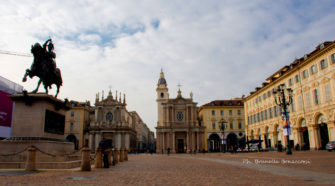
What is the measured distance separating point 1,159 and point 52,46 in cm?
694

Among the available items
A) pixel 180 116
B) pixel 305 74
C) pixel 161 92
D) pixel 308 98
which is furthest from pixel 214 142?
pixel 305 74

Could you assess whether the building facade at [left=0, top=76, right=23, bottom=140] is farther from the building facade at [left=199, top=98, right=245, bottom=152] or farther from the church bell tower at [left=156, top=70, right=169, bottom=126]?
the church bell tower at [left=156, top=70, right=169, bottom=126]

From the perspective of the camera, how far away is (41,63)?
15477mm

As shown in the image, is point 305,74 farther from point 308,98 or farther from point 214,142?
point 214,142

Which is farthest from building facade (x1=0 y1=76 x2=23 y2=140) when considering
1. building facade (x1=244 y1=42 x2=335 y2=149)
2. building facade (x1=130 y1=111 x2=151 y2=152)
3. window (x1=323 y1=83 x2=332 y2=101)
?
building facade (x1=130 y1=111 x2=151 y2=152)

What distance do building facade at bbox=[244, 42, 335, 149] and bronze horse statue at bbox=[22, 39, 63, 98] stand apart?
30382 mm

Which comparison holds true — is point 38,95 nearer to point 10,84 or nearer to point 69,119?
point 10,84

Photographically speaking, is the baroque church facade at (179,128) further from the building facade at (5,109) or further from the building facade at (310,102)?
the building facade at (5,109)

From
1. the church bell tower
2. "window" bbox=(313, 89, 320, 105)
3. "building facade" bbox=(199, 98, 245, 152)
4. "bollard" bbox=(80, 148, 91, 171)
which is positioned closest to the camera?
"bollard" bbox=(80, 148, 91, 171)

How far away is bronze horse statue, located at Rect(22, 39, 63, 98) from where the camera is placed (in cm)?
1525

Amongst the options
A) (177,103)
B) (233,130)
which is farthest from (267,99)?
(177,103)

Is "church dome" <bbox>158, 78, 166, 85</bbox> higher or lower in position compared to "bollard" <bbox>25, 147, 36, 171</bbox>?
Answer: higher

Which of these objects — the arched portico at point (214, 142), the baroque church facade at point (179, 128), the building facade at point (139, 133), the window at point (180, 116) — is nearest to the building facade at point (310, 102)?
the arched portico at point (214, 142)

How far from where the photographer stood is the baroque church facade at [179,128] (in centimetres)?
6825
